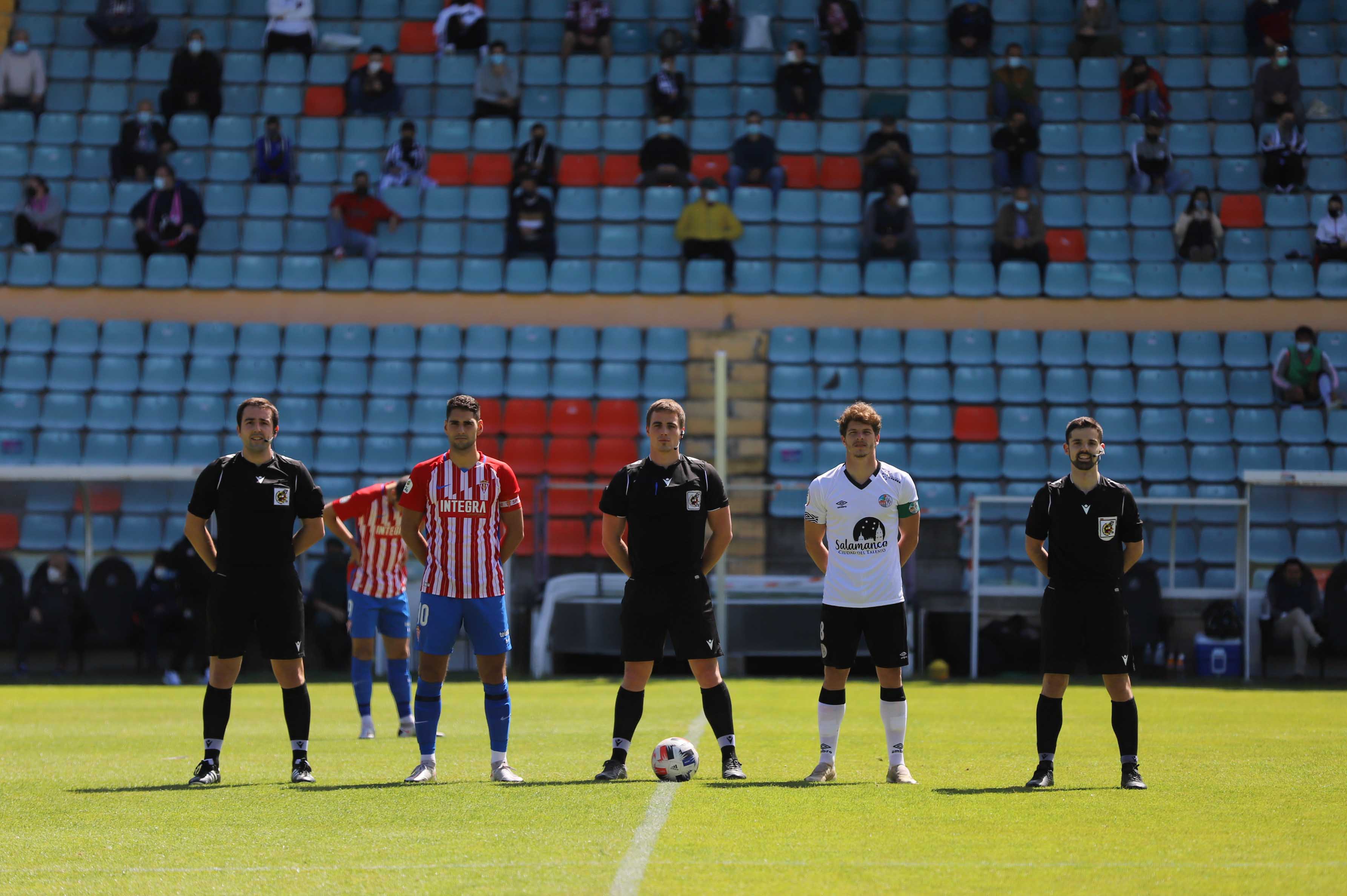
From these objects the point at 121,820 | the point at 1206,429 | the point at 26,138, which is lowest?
the point at 121,820

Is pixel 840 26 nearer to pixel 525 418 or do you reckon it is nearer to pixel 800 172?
pixel 800 172

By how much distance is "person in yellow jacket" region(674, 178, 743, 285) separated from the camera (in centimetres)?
2262

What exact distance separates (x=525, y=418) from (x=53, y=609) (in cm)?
644

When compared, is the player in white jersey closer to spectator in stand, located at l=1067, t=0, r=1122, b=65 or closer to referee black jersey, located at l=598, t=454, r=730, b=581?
referee black jersey, located at l=598, t=454, r=730, b=581

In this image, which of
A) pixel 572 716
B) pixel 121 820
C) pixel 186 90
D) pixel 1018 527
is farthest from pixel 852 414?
pixel 186 90

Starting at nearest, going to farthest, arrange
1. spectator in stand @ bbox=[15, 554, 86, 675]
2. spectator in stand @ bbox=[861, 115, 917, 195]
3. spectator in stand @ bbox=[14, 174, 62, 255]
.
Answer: spectator in stand @ bbox=[15, 554, 86, 675] → spectator in stand @ bbox=[861, 115, 917, 195] → spectator in stand @ bbox=[14, 174, 62, 255]

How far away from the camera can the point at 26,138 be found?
2484 cm

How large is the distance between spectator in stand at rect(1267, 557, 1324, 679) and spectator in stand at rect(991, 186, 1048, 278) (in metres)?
6.43

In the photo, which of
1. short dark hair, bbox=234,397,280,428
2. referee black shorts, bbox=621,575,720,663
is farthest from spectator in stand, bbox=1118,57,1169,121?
short dark hair, bbox=234,397,280,428

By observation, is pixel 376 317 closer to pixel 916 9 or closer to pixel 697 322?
pixel 697 322

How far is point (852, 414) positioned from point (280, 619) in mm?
3316

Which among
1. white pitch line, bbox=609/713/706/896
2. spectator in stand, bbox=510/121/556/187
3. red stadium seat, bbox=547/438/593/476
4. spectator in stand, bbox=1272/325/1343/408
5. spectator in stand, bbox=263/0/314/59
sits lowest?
white pitch line, bbox=609/713/706/896

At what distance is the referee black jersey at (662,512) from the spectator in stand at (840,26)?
1875cm

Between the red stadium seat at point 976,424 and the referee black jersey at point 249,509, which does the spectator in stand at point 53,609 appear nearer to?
the referee black jersey at point 249,509
